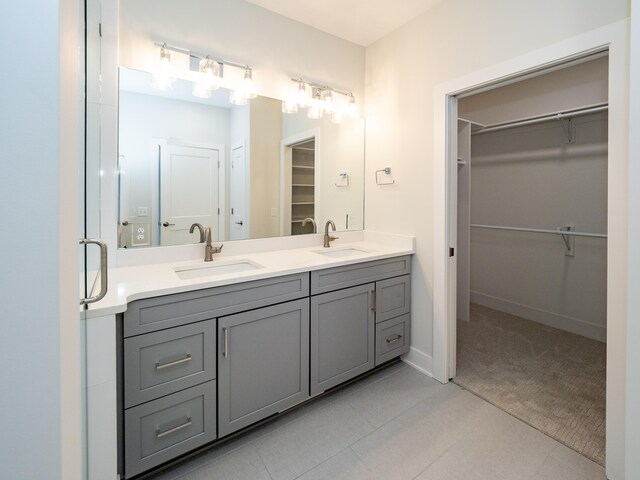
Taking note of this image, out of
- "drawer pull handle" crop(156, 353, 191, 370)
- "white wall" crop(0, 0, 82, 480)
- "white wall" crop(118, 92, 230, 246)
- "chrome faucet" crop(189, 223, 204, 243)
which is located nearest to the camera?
"white wall" crop(0, 0, 82, 480)

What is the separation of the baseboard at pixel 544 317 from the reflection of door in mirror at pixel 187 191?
10.3 ft

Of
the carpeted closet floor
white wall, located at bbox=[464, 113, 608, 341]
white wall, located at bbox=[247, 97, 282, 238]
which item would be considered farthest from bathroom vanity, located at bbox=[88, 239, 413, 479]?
white wall, located at bbox=[464, 113, 608, 341]

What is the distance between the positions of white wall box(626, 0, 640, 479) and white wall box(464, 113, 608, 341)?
2040 mm

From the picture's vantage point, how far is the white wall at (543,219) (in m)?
2.84

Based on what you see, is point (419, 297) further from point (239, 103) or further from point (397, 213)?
point (239, 103)

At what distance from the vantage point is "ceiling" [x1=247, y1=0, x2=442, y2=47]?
7.13 ft

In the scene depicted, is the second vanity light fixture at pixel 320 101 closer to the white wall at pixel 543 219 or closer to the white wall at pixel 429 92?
the white wall at pixel 429 92

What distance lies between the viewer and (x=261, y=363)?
1693mm

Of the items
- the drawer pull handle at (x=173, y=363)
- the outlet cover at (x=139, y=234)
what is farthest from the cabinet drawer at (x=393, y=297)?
the outlet cover at (x=139, y=234)

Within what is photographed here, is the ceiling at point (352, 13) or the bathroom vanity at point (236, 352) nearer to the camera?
the bathroom vanity at point (236, 352)

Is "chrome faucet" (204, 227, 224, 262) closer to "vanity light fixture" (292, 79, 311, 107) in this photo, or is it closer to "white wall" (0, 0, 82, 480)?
"vanity light fixture" (292, 79, 311, 107)

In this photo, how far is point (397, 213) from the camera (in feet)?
8.35

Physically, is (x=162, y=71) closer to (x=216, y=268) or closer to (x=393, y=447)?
(x=216, y=268)

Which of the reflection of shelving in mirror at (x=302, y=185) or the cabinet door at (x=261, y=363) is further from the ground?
the reflection of shelving in mirror at (x=302, y=185)
